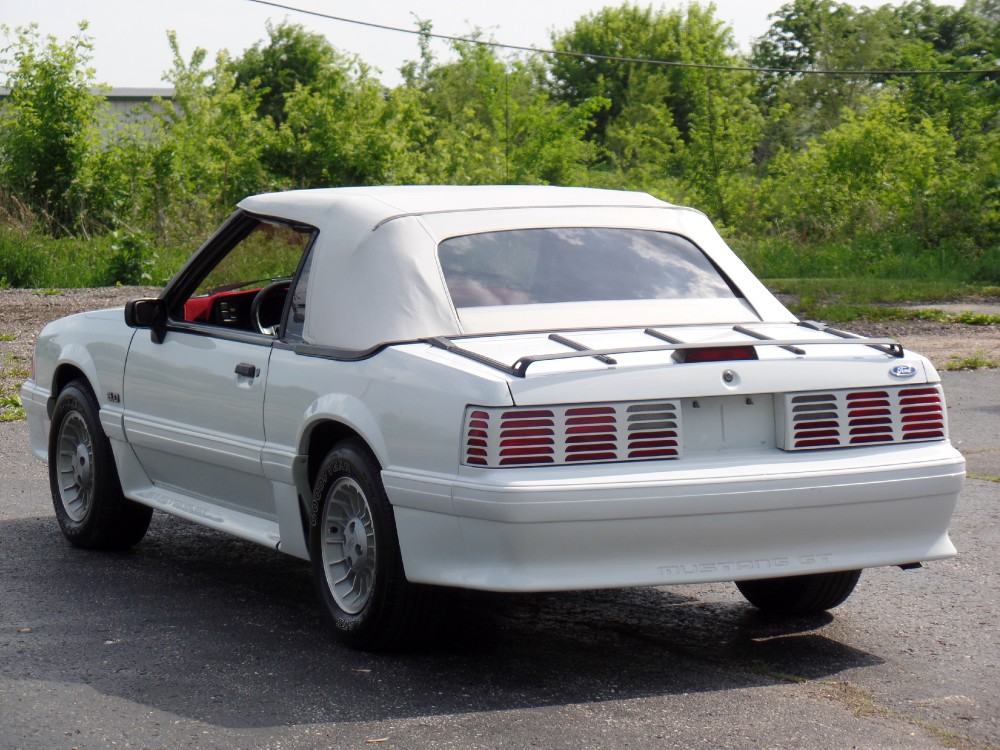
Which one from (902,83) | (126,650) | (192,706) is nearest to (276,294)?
(126,650)

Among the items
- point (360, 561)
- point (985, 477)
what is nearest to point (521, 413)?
point (360, 561)

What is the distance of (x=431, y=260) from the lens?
5.14 m

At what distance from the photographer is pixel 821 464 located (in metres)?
4.52

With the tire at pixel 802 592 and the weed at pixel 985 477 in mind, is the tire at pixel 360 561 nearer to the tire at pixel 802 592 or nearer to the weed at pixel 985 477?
the tire at pixel 802 592

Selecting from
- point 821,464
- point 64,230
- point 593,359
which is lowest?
point 64,230

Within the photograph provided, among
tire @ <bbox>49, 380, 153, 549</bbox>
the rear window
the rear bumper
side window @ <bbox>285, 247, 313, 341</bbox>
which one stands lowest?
tire @ <bbox>49, 380, 153, 549</bbox>

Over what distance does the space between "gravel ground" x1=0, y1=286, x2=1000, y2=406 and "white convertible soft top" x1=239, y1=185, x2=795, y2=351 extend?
796 centimetres

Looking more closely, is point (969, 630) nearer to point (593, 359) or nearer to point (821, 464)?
point (821, 464)

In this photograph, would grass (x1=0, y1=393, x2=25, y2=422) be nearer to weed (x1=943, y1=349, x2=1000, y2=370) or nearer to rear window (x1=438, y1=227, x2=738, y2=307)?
rear window (x1=438, y1=227, x2=738, y2=307)

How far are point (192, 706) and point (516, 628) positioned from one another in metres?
1.40

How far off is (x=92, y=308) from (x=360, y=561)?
15741 millimetres

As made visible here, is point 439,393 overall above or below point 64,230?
above

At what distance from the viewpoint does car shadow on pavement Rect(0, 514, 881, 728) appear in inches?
173

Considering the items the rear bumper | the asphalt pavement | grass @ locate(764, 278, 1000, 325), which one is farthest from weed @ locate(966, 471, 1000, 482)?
grass @ locate(764, 278, 1000, 325)
